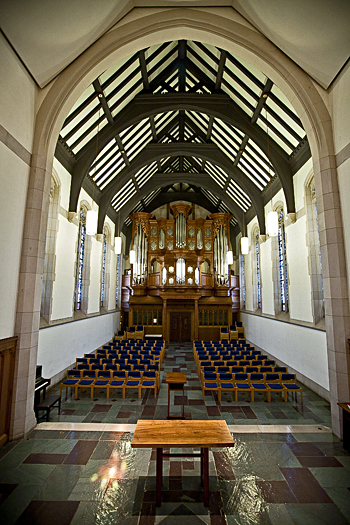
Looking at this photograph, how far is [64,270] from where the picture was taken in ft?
30.9

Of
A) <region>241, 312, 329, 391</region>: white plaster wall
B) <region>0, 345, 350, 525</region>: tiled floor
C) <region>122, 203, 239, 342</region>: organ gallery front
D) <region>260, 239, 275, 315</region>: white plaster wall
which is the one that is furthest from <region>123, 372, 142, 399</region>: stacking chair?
<region>122, 203, 239, 342</region>: organ gallery front

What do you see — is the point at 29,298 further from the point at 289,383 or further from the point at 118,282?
the point at 118,282

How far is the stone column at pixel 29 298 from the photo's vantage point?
15.3 ft

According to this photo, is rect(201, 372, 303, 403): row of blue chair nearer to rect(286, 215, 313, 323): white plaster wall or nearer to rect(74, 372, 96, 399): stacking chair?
rect(286, 215, 313, 323): white plaster wall

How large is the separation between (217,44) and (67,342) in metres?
10.1

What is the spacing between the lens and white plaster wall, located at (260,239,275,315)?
1202 centimetres

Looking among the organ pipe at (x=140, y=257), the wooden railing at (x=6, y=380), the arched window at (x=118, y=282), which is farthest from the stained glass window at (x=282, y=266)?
the arched window at (x=118, y=282)

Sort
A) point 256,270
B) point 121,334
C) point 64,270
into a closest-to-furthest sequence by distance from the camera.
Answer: point 64,270
point 256,270
point 121,334

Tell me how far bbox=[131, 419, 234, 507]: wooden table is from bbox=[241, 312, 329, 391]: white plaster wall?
5266mm

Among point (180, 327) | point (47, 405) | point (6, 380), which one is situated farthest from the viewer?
point (180, 327)

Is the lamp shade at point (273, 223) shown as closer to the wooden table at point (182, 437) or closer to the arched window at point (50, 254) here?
the wooden table at point (182, 437)

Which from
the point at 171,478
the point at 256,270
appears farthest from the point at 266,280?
the point at 171,478

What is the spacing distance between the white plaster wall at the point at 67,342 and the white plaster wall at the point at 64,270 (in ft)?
1.90

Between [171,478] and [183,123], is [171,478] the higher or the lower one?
the lower one
